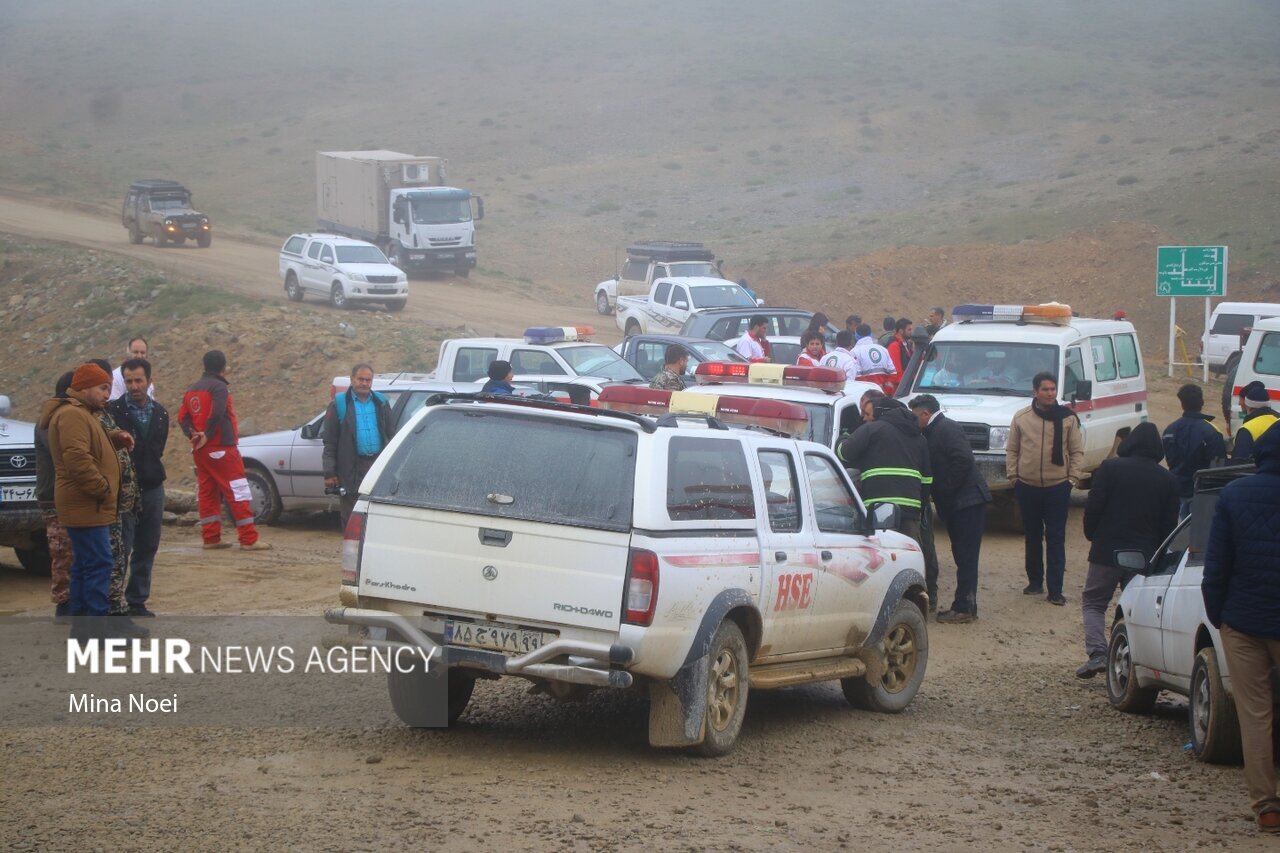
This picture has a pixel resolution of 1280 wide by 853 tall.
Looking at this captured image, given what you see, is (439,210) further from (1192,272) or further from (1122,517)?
(1122,517)

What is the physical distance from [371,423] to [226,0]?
115 metres

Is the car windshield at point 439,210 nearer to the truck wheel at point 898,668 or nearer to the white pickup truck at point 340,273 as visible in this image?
the white pickup truck at point 340,273

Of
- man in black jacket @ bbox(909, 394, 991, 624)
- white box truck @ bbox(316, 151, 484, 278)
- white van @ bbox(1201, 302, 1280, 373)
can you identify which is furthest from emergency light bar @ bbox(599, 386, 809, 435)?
white box truck @ bbox(316, 151, 484, 278)

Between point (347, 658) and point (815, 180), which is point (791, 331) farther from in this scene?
point (815, 180)

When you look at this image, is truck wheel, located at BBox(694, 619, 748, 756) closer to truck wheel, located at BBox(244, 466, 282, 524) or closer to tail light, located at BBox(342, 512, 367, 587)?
tail light, located at BBox(342, 512, 367, 587)

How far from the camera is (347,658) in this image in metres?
8.72

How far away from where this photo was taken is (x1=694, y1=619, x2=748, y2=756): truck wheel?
686 cm

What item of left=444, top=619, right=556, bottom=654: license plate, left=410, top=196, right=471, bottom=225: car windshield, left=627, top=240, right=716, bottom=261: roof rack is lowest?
left=444, top=619, right=556, bottom=654: license plate

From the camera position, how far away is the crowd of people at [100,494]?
28.0 feet

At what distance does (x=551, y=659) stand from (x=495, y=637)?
1.03 ft

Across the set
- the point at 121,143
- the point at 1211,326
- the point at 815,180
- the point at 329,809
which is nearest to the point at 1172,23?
the point at 815,180

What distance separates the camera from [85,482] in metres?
8.44

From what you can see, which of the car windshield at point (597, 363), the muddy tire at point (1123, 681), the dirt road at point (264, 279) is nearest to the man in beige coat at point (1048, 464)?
the muddy tire at point (1123, 681)

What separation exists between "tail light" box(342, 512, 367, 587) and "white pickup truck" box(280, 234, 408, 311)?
86.5ft
